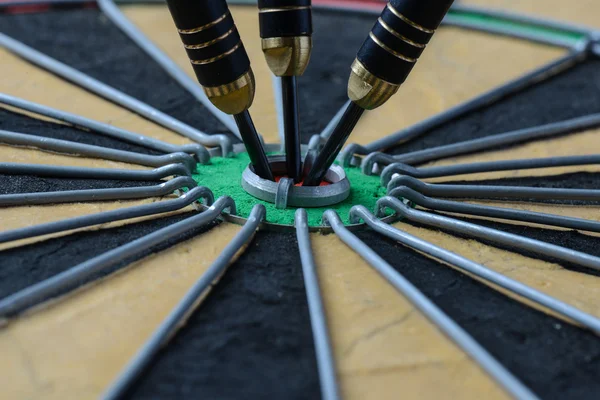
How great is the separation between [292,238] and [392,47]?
227 millimetres

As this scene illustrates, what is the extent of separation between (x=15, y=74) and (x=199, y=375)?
2.44 feet

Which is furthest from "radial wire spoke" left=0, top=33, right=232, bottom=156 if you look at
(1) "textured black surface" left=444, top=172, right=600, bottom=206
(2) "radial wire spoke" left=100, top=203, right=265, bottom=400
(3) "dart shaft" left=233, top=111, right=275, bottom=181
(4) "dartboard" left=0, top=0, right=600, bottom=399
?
(1) "textured black surface" left=444, top=172, right=600, bottom=206

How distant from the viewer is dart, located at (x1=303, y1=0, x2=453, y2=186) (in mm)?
641

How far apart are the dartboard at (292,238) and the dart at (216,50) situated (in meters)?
0.11

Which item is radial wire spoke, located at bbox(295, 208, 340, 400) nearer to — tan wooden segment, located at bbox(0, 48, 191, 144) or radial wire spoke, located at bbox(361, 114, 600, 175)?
radial wire spoke, located at bbox(361, 114, 600, 175)

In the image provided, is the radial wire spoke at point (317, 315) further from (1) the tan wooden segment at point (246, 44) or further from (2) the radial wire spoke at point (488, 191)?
(1) the tan wooden segment at point (246, 44)

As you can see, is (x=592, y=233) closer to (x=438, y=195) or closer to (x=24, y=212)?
(x=438, y=195)

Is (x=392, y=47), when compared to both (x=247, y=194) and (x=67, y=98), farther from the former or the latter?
(x=67, y=98)

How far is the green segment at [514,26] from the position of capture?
53.6 inches

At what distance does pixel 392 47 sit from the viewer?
0.67 m

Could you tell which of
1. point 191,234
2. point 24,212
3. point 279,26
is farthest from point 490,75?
point 24,212

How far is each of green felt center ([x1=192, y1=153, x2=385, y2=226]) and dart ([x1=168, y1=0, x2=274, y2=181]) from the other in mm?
116

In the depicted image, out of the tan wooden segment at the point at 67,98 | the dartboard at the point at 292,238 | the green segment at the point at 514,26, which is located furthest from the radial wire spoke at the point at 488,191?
the green segment at the point at 514,26

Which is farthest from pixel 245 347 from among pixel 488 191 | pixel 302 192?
pixel 488 191
